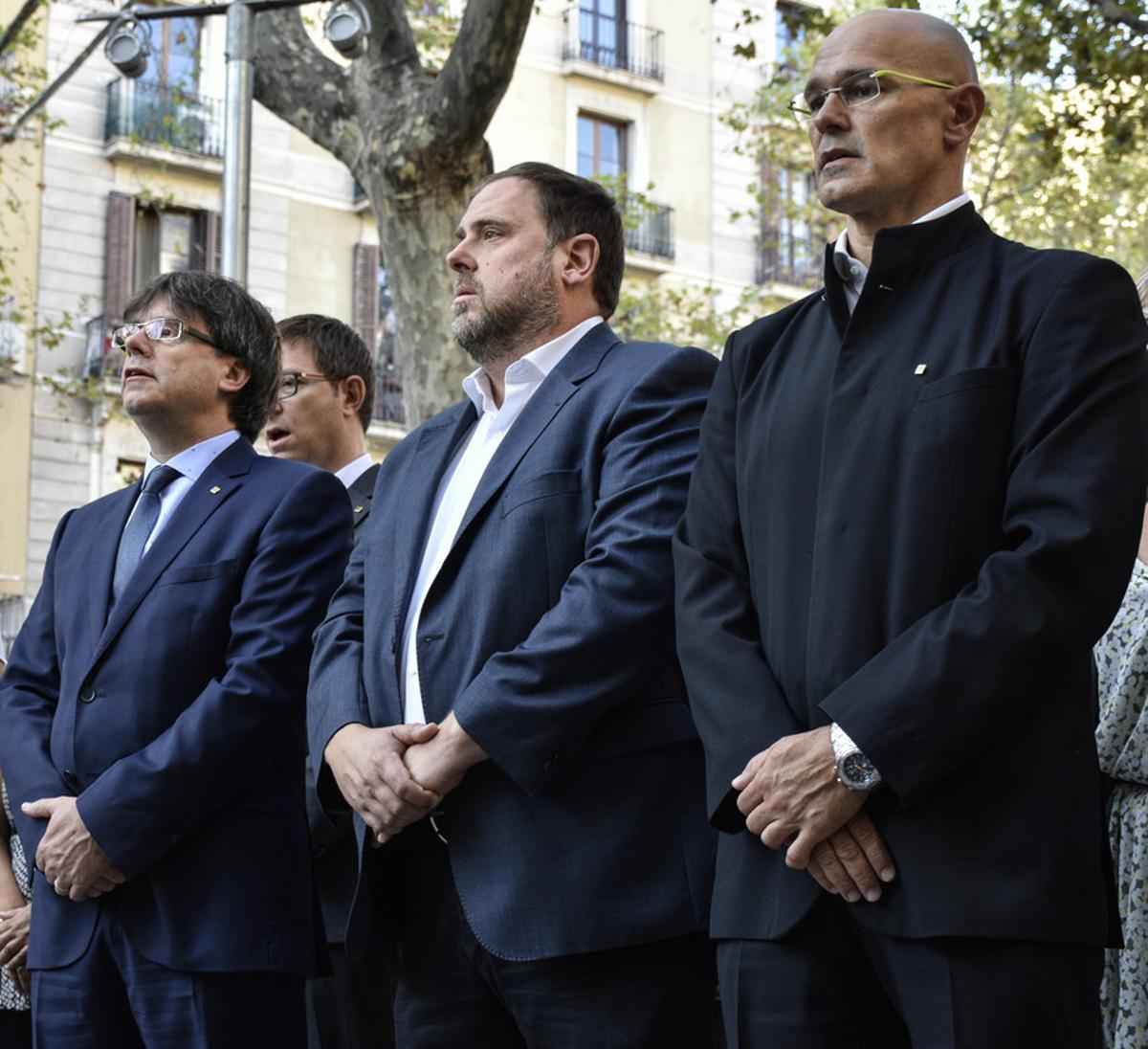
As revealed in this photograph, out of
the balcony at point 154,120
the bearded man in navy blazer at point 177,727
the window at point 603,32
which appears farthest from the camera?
the window at point 603,32

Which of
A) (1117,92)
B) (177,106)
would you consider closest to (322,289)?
(177,106)

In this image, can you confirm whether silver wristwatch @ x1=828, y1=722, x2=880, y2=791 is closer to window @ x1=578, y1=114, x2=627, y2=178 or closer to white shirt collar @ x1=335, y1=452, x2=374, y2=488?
white shirt collar @ x1=335, y1=452, x2=374, y2=488

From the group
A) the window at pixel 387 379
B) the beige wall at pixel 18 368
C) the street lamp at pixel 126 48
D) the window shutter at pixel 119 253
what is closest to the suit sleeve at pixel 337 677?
the street lamp at pixel 126 48

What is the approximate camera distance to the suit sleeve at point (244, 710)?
423 centimetres

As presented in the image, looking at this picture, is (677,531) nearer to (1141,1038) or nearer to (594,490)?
(594,490)

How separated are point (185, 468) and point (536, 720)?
66.7 inches

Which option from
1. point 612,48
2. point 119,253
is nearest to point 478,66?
point 119,253

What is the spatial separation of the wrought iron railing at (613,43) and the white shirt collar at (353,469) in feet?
82.0

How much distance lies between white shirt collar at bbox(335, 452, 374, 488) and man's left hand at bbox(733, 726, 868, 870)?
3.49m

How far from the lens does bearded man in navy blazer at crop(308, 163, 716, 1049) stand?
12.0ft

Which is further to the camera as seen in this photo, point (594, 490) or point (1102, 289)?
point (594, 490)

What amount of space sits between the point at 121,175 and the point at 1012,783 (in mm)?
24629

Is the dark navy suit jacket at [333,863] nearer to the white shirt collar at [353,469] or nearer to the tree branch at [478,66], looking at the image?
the white shirt collar at [353,469]

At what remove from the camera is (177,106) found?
26.7 meters
